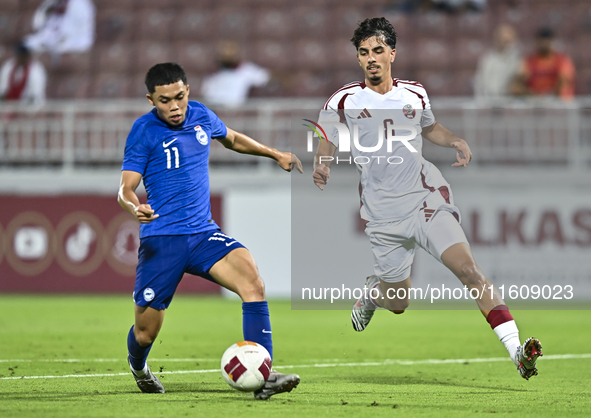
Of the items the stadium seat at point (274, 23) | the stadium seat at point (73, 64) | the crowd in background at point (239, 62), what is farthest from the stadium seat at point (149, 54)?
the stadium seat at point (274, 23)

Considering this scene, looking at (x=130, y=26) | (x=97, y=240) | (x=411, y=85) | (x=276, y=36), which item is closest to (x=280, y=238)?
(x=97, y=240)

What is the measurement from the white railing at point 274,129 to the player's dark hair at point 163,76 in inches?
302

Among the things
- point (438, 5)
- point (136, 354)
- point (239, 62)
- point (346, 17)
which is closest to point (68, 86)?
point (239, 62)

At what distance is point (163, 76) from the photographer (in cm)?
525

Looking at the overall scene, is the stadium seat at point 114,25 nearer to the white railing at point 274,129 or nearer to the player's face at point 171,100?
the white railing at point 274,129

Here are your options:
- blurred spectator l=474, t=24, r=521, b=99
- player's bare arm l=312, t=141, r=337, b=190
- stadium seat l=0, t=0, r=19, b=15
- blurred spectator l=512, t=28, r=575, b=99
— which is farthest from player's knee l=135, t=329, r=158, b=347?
stadium seat l=0, t=0, r=19, b=15

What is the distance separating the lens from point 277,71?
619 inches

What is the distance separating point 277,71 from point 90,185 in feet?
12.6

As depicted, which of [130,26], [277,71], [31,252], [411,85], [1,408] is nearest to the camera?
[1,408]

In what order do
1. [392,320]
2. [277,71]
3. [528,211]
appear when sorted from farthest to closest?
[277,71]
[528,211]
[392,320]

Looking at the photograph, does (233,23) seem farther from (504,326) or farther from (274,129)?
(504,326)

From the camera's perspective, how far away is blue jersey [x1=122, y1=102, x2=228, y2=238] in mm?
5320

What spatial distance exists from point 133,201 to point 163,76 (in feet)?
2.41

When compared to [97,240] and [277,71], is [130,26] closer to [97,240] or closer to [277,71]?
[277,71]
